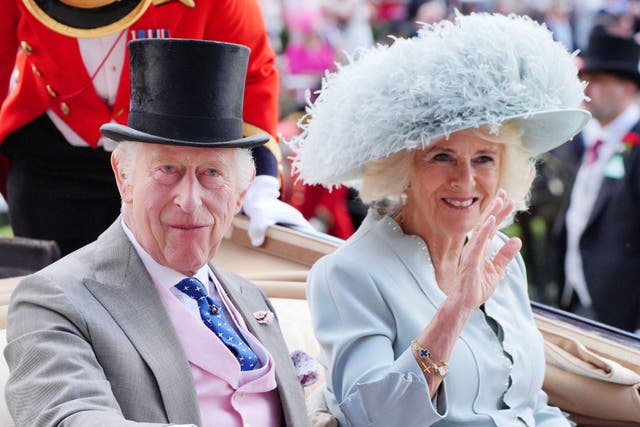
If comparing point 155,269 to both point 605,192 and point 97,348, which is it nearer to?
point 97,348

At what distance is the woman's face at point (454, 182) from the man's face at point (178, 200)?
58 cm

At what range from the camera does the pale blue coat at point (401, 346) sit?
2.21m

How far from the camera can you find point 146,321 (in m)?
1.95

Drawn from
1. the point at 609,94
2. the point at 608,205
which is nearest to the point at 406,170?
the point at 608,205

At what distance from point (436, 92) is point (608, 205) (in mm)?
3079

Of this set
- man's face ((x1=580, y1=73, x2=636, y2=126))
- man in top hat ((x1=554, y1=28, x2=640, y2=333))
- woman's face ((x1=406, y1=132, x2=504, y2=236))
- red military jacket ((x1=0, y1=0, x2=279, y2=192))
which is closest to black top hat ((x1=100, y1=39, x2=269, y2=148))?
woman's face ((x1=406, y1=132, x2=504, y2=236))

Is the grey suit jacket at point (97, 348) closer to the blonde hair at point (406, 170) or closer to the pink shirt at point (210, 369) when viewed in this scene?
the pink shirt at point (210, 369)

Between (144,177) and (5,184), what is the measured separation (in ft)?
5.41

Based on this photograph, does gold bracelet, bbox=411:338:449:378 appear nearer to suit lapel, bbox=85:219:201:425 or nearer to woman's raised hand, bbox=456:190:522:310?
woman's raised hand, bbox=456:190:522:310

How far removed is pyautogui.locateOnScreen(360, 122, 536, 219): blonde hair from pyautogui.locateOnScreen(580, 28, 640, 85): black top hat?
3184 millimetres

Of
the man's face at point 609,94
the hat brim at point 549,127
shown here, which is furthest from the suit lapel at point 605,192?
the hat brim at point 549,127

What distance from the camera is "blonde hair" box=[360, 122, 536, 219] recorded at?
2500mm

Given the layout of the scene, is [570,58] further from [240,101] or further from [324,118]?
[240,101]

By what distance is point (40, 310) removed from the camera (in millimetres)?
1873
